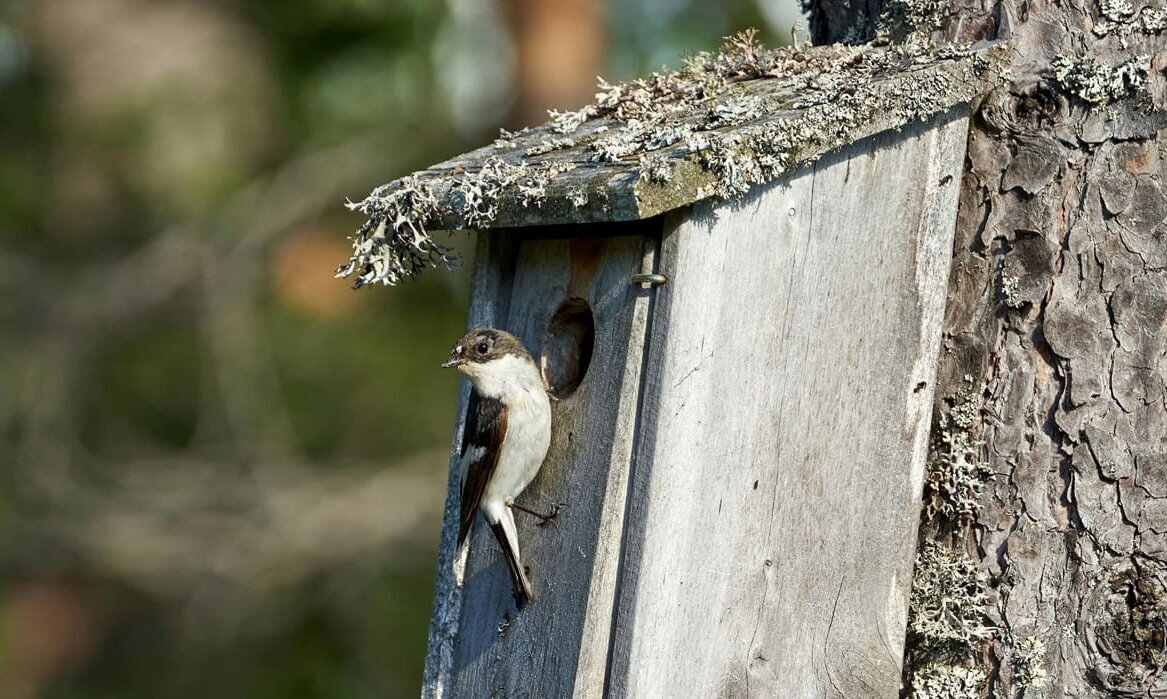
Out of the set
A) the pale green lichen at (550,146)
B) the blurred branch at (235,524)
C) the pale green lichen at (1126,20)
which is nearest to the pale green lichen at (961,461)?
the pale green lichen at (1126,20)

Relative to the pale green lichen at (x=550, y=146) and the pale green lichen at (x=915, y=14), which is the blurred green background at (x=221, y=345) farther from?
the pale green lichen at (x=550, y=146)

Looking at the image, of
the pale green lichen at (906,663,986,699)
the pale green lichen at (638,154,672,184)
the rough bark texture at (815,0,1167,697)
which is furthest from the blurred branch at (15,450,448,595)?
the pale green lichen at (638,154,672,184)

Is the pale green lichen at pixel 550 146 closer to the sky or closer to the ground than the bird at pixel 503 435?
closer to the sky

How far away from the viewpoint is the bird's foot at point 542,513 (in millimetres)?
2783

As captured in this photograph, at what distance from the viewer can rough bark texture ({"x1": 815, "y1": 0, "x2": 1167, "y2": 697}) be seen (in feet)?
9.36

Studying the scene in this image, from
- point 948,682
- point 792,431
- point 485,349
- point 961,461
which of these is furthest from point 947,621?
point 485,349

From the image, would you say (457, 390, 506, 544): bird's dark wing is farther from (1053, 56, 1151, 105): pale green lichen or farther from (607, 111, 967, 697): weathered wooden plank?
(1053, 56, 1151, 105): pale green lichen

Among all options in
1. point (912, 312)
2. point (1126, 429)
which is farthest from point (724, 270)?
point (1126, 429)

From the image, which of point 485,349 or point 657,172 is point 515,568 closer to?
point 485,349

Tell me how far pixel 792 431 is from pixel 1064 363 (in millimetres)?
706

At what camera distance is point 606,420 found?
8.63 ft

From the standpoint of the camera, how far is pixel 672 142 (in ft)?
8.29

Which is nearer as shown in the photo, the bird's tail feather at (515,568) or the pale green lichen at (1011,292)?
the bird's tail feather at (515,568)

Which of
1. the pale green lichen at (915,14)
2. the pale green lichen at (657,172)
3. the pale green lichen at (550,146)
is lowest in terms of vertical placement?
the pale green lichen at (657,172)
